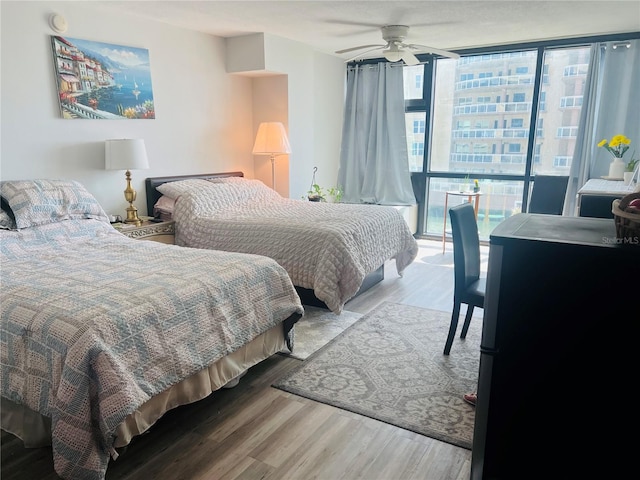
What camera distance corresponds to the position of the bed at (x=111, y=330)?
166 cm

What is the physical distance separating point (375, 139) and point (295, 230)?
2.92 meters

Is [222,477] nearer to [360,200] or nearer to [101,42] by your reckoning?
[101,42]

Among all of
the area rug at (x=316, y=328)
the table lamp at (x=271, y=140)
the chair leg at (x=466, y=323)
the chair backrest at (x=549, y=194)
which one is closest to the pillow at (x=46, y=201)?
the area rug at (x=316, y=328)

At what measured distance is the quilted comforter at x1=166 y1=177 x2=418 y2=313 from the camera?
133 inches

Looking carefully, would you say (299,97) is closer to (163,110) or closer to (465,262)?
(163,110)

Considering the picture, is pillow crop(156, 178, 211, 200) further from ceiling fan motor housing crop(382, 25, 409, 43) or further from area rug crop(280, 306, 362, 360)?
ceiling fan motor housing crop(382, 25, 409, 43)

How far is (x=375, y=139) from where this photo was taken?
600 cm

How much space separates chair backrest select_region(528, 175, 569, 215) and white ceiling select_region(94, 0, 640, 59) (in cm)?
136

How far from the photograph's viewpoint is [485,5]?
11.5ft

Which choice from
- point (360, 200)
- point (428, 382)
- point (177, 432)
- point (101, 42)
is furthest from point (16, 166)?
point (360, 200)

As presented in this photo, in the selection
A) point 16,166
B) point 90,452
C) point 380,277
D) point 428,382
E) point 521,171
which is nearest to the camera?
point 90,452

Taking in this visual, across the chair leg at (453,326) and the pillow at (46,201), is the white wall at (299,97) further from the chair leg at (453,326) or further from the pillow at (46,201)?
the chair leg at (453,326)

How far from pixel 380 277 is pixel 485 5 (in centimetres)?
245

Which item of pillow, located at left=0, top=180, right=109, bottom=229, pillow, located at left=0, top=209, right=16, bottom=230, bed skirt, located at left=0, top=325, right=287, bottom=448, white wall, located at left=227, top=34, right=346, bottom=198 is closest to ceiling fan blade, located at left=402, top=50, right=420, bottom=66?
white wall, located at left=227, top=34, right=346, bottom=198
